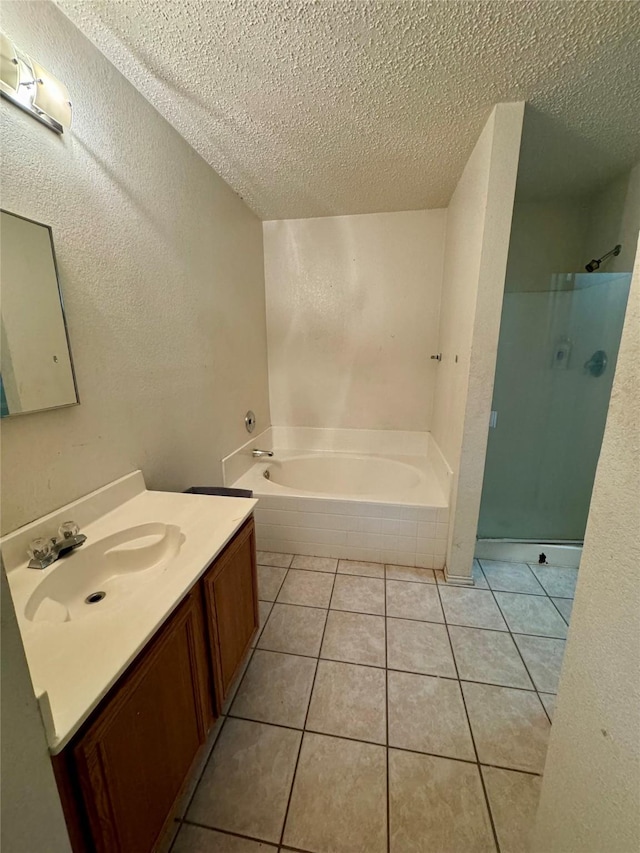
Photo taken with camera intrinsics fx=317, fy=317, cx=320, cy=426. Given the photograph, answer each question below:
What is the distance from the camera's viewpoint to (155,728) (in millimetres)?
747

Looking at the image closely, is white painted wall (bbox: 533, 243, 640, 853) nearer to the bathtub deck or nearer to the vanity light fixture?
the bathtub deck

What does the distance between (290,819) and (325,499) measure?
1326mm

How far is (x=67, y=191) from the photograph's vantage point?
3.33ft

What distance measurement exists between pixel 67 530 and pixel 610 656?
1.34m

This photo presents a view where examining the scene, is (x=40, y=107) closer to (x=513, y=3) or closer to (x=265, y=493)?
(x=513, y=3)

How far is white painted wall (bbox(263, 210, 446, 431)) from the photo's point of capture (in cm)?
251

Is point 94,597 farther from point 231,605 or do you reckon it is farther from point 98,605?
point 231,605

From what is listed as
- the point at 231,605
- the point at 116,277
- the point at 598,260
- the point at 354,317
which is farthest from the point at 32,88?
the point at 598,260

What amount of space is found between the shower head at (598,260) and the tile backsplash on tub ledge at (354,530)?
71.3 inches

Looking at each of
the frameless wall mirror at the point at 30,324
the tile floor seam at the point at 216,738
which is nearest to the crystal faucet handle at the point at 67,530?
the frameless wall mirror at the point at 30,324

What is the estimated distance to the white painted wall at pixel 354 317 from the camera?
251 cm

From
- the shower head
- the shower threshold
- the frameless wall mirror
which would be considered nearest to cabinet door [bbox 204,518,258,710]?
the frameless wall mirror

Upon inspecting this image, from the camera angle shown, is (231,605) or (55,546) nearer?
(55,546)

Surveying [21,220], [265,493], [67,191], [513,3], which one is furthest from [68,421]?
[513,3]
